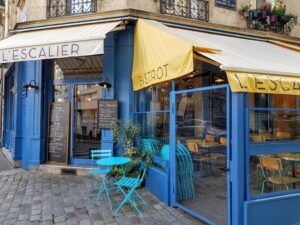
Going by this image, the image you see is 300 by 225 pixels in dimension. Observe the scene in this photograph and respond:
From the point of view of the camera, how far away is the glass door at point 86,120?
8.07 meters

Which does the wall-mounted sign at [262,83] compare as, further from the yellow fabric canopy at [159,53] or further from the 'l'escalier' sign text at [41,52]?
the 'l'escalier' sign text at [41,52]

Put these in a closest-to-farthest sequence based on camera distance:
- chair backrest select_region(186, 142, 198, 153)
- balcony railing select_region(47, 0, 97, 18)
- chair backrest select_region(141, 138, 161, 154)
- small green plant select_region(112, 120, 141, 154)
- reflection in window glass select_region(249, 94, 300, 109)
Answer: reflection in window glass select_region(249, 94, 300, 109) → chair backrest select_region(186, 142, 198, 153) → chair backrest select_region(141, 138, 161, 154) → small green plant select_region(112, 120, 141, 154) → balcony railing select_region(47, 0, 97, 18)

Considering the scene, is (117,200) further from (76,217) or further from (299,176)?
(299,176)

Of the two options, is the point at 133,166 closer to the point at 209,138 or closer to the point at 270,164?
the point at 209,138

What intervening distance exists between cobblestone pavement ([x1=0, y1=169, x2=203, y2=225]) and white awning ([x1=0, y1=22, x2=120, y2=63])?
302 centimetres

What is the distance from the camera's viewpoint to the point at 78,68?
8320 mm

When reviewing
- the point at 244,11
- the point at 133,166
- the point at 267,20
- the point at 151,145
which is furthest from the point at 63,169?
the point at 267,20

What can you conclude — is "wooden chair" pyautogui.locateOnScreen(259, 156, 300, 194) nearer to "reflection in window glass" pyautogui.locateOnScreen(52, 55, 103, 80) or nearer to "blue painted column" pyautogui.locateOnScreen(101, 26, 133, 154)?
"blue painted column" pyautogui.locateOnScreen(101, 26, 133, 154)

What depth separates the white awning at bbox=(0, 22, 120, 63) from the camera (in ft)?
19.3

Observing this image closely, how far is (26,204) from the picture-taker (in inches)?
211

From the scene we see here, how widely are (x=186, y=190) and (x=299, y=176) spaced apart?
2.10 m

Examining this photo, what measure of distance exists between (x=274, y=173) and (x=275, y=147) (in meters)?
0.99

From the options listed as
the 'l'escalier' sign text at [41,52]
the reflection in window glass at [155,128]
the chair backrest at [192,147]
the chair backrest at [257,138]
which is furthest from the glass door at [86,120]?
the chair backrest at [257,138]

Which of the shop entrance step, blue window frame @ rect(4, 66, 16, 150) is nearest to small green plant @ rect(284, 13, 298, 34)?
the shop entrance step
